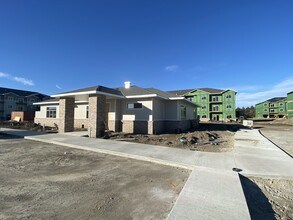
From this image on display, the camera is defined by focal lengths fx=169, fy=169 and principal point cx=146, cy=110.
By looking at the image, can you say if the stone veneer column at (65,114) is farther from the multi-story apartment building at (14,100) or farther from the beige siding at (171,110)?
the multi-story apartment building at (14,100)

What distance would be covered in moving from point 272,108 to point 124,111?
251 ft

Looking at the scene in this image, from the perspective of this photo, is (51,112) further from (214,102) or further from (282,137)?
(214,102)

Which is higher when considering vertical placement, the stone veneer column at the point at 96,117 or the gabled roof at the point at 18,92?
the gabled roof at the point at 18,92

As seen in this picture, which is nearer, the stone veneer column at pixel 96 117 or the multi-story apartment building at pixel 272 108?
the stone veneer column at pixel 96 117

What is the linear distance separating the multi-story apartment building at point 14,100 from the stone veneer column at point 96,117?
47.2 metres

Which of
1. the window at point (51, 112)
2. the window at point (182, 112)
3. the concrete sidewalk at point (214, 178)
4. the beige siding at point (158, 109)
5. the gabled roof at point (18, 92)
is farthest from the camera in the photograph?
the gabled roof at point (18, 92)

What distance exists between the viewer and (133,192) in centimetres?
420

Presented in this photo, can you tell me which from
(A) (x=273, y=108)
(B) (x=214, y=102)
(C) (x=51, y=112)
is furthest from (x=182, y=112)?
(A) (x=273, y=108)

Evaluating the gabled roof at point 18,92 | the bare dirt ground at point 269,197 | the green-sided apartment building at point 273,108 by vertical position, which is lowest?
the bare dirt ground at point 269,197

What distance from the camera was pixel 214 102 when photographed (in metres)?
50.0

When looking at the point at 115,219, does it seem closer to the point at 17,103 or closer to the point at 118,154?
the point at 118,154

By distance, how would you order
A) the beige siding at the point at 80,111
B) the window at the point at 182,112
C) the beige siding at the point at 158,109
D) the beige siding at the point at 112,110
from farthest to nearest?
1. the beige siding at the point at 80,111
2. the window at the point at 182,112
3. the beige siding at the point at 112,110
4. the beige siding at the point at 158,109

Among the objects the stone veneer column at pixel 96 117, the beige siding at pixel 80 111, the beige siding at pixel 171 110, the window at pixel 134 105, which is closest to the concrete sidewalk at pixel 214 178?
the stone veneer column at pixel 96 117

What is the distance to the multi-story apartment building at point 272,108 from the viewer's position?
66500mm
